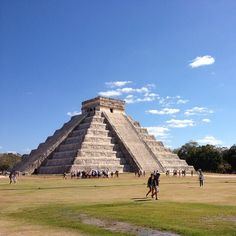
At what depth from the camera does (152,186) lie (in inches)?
759

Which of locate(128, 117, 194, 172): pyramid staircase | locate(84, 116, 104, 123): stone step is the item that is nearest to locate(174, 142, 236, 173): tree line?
locate(128, 117, 194, 172): pyramid staircase

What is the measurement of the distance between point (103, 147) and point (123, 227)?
142 feet

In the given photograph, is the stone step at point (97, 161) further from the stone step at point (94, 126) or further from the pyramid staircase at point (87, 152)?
the stone step at point (94, 126)

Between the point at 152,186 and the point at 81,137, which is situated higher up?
the point at 81,137

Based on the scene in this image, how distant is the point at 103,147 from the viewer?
2127 inches

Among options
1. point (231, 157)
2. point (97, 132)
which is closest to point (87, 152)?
point (97, 132)

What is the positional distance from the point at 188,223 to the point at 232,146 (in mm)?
75187

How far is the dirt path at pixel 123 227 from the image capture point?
10.1m

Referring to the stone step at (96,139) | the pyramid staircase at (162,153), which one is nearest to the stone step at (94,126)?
the stone step at (96,139)

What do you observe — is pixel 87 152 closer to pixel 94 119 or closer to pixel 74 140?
pixel 74 140

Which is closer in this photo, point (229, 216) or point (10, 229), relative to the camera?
point (10, 229)

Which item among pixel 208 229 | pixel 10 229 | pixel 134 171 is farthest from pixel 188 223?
pixel 134 171

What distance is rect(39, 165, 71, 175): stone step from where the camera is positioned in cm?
4794

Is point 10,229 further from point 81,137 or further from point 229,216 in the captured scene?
point 81,137
